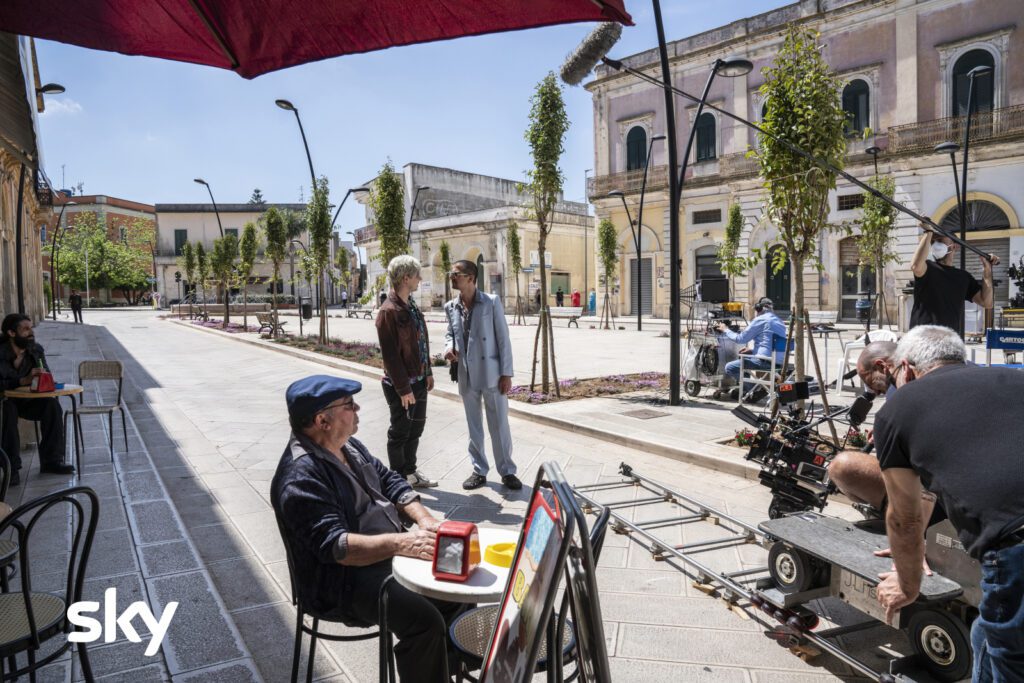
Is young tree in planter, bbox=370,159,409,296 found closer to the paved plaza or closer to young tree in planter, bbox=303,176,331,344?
young tree in planter, bbox=303,176,331,344

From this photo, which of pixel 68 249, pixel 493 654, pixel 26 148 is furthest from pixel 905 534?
pixel 68 249

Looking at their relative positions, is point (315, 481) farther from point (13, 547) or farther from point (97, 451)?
point (97, 451)

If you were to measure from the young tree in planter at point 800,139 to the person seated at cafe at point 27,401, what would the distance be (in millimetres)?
6791

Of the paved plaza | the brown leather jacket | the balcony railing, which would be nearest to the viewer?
the paved plaza

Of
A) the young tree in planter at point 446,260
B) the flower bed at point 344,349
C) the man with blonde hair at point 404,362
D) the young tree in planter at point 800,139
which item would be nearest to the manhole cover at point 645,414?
the young tree in planter at point 800,139

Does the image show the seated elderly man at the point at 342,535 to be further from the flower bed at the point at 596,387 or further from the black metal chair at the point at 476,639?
the flower bed at the point at 596,387

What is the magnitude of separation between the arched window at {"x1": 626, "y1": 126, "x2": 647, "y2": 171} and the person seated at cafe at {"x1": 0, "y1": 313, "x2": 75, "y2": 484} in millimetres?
29496

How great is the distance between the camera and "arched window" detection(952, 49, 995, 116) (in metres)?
22.5

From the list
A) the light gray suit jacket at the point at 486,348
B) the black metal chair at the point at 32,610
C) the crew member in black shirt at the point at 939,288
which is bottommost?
the black metal chair at the point at 32,610

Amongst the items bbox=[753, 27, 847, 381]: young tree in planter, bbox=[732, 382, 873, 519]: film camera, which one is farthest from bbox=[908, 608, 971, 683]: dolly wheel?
bbox=[753, 27, 847, 381]: young tree in planter

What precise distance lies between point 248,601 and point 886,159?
87.8ft

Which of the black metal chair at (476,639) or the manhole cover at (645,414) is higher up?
the black metal chair at (476,639)

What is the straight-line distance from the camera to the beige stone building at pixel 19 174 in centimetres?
299

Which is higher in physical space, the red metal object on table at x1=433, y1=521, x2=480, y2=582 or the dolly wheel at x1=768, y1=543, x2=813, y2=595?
the red metal object on table at x1=433, y1=521, x2=480, y2=582
